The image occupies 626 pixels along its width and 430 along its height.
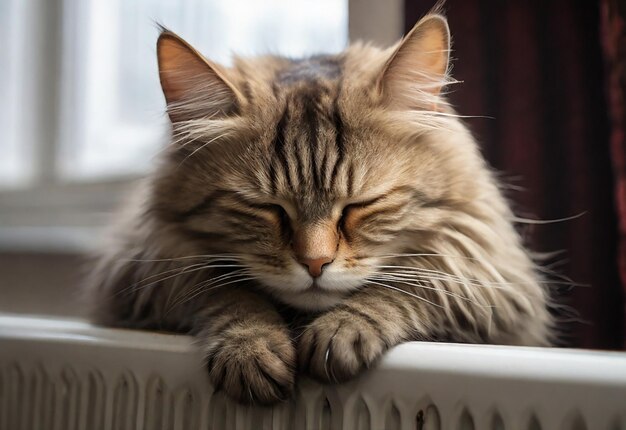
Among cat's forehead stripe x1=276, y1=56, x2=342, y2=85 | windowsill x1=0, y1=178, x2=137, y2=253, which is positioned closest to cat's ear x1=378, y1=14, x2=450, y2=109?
cat's forehead stripe x1=276, y1=56, x2=342, y2=85

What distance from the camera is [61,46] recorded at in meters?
2.24

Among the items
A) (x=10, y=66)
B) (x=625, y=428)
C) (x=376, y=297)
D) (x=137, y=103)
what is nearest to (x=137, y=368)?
(x=376, y=297)

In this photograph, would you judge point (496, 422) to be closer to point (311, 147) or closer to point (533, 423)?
point (533, 423)

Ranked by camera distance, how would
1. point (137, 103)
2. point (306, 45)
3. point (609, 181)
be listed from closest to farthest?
point (609, 181), point (306, 45), point (137, 103)

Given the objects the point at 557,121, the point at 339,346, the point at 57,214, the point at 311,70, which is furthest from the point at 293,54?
the point at 57,214

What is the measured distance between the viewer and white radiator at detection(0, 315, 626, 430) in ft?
2.27

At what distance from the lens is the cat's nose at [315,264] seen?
2.99 feet

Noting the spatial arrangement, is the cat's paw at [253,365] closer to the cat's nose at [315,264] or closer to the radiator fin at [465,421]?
the cat's nose at [315,264]

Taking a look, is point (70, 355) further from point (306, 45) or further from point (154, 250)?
point (306, 45)

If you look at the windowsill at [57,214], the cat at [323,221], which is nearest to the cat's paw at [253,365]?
the cat at [323,221]

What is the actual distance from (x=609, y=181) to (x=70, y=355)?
0.97 meters

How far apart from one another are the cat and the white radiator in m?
0.05

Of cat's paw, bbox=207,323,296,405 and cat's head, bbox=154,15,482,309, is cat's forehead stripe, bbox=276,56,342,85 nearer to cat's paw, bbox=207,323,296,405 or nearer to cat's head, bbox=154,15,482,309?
cat's head, bbox=154,15,482,309

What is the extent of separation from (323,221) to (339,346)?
0.62ft
